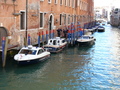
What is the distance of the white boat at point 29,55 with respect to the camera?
11.5 m

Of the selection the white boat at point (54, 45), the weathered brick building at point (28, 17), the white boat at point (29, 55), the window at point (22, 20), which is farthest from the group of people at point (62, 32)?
the white boat at point (29, 55)

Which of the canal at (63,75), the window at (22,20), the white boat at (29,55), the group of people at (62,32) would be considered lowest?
the canal at (63,75)

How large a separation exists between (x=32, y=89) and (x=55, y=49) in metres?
7.38

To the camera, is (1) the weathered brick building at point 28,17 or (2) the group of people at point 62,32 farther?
(2) the group of people at point 62,32

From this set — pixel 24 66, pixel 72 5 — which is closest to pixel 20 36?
pixel 24 66

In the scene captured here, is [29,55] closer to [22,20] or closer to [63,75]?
[63,75]

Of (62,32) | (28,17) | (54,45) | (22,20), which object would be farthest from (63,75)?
(62,32)

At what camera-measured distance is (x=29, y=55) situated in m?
12.0

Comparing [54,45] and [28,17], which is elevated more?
[28,17]

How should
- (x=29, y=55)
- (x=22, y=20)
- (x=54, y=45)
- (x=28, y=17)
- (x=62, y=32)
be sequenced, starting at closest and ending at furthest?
(x=29, y=55)
(x=22, y=20)
(x=28, y=17)
(x=54, y=45)
(x=62, y=32)

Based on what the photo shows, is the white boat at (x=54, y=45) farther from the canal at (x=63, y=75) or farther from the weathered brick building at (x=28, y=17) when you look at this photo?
the canal at (x=63, y=75)

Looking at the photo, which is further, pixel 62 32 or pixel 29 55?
pixel 62 32

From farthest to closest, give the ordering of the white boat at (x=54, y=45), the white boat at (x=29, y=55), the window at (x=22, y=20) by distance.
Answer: the white boat at (x=54, y=45) → the window at (x=22, y=20) → the white boat at (x=29, y=55)

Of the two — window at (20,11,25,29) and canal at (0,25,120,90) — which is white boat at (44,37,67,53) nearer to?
canal at (0,25,120,90)
